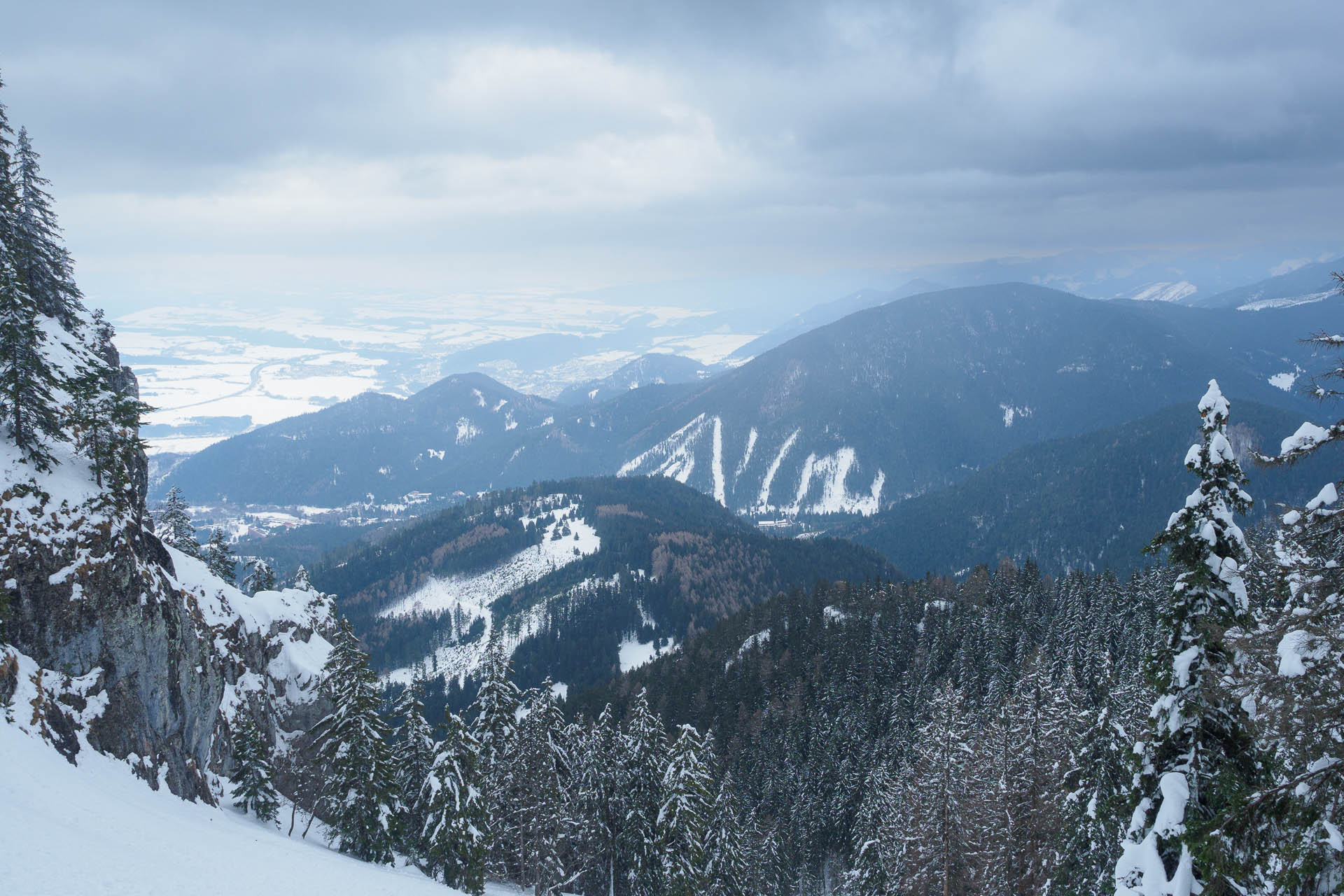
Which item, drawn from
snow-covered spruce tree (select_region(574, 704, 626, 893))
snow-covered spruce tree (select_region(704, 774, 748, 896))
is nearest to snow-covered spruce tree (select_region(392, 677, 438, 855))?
snow-covered spruce tree (select_region(574, 704, 626, 893))

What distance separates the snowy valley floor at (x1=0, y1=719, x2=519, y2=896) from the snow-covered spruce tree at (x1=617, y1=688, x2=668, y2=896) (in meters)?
14.0

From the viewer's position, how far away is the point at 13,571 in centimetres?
3009

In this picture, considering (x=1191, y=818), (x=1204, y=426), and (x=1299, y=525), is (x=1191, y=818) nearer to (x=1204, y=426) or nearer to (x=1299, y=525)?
(x=1299, y=525)

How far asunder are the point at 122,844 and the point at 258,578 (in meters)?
70.0

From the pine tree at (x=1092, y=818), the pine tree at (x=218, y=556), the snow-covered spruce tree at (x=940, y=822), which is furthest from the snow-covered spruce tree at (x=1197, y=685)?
the pine tree at (x=218, y=556)

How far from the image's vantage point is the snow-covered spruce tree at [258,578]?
8469 centimetres

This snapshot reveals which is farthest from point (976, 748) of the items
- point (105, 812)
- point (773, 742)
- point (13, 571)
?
point (773, 742)

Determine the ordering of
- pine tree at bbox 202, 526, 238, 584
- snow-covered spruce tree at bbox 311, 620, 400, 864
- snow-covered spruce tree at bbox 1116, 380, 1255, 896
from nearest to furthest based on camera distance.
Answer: snow-covered spruce tree at bbox 1116, 380, 1255, 896
snow-covered spruce tree at bbox 311, 620, 400, 864
pine tree at bbox 202, 526, 238, 584

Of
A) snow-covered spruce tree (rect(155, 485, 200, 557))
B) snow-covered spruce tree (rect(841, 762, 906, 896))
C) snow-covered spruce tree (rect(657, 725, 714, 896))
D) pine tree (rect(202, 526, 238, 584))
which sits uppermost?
snow-covered spruce tree (rect(155, 485, 200, 557))

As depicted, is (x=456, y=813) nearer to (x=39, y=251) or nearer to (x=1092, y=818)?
(x=1092, y=818)

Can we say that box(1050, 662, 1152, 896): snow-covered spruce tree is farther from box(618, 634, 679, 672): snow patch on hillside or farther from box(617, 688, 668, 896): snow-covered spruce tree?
box(618, 634, 679, 672): snow patch on hillside

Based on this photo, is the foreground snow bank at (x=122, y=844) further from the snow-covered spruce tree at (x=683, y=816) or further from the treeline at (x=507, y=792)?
the snow-covered spruce tree at (x=683, y=816)

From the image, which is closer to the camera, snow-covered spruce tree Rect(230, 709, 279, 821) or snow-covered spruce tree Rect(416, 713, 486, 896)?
snow-covered spruce tree Rect(416, 713, 486, 896)

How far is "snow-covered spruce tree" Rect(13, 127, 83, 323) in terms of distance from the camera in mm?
44062
